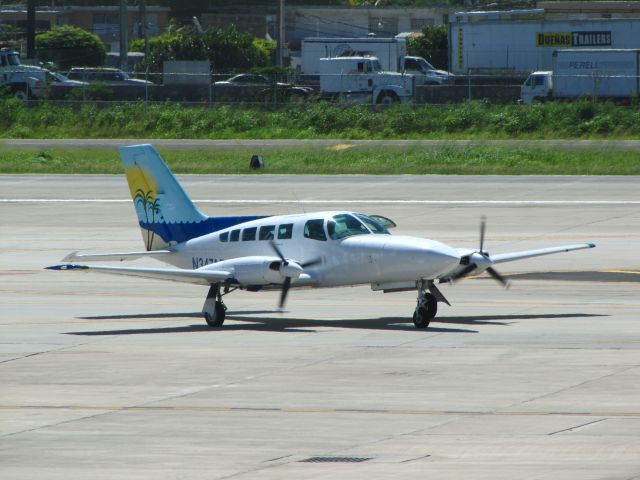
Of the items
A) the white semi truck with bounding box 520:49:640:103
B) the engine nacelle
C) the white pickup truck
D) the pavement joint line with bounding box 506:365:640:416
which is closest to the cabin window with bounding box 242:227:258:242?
the engine nacelle

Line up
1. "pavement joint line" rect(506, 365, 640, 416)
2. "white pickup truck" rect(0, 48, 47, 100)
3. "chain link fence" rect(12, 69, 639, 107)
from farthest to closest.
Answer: "white pickup truck" rect(0, 48, 47, 100) < "chain link fence" rect(12, 69, 639, 107) < "pavement joint line" rect(506, 365, 640, 416)

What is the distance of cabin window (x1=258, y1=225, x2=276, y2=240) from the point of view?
2651 cm

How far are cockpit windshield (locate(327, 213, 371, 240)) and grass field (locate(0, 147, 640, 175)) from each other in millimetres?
34364

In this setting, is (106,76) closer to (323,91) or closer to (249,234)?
(323,91)

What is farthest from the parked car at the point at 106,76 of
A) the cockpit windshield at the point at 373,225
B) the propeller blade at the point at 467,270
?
the propeller blade at the point at 467,270

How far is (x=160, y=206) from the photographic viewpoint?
94.2ft

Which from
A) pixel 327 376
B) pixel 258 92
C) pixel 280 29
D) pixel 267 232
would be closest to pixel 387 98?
pixel 258 92

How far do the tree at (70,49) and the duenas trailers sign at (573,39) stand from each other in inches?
1919

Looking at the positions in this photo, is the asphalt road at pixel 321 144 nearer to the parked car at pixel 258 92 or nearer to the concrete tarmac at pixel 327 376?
the parked car at pixel 258 92

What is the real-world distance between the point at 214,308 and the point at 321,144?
45551mm

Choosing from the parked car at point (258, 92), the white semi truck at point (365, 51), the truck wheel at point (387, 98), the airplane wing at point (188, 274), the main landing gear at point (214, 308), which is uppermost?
the white semi truck at point (365, 51)

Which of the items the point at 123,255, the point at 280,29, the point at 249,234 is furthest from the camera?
the point at 280,29

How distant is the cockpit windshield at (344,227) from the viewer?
84.4 feet

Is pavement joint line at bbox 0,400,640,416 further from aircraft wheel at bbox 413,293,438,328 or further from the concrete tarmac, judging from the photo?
aircraft wheel at bbox 413,293,438,328
